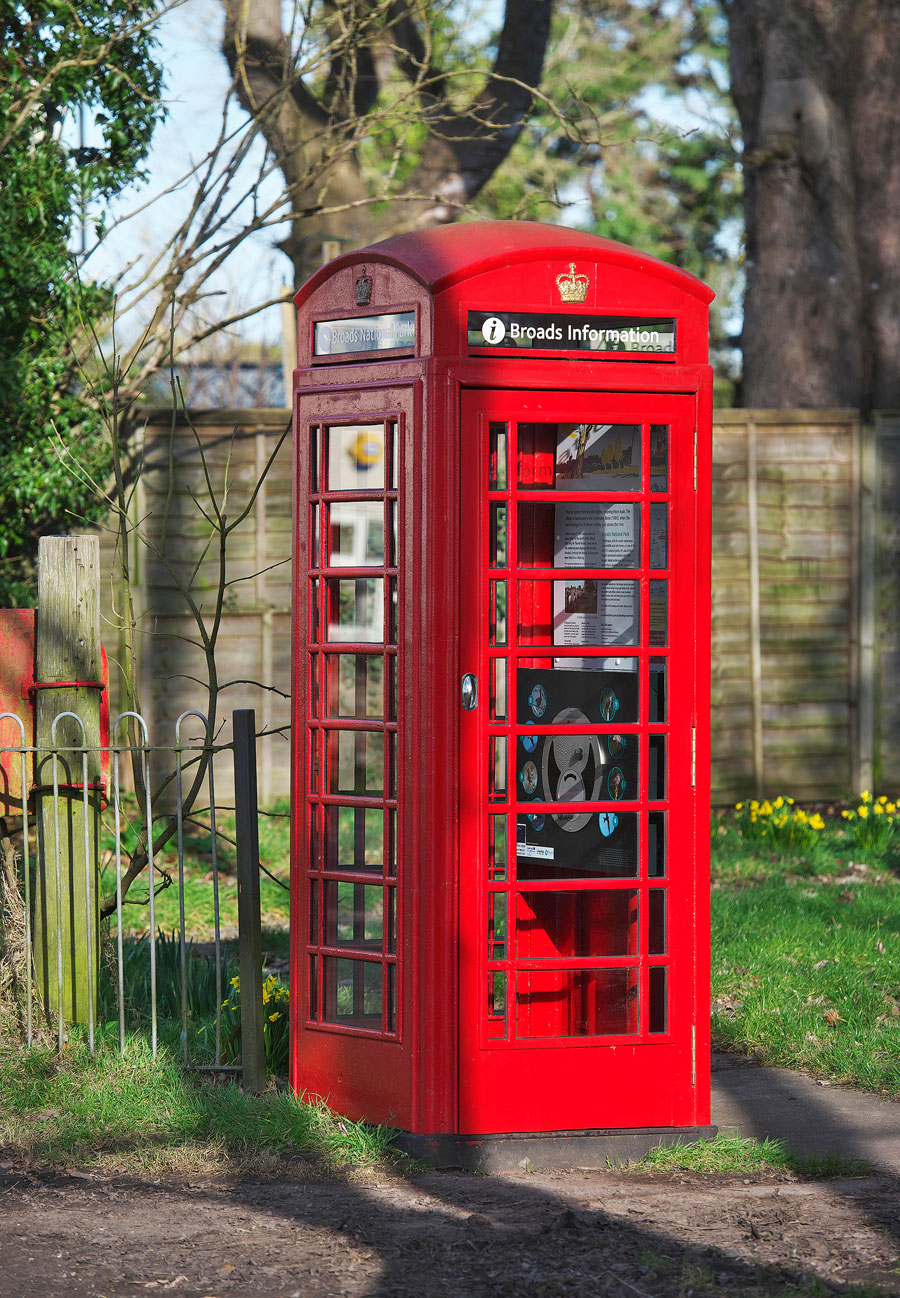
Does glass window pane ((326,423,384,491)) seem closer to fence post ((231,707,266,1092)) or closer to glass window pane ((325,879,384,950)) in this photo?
fence post ((231,707,266,1092))

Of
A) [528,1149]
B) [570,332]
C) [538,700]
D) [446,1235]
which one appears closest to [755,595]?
[538,700]

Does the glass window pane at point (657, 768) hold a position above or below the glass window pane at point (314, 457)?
below

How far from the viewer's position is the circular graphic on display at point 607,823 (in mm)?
4508

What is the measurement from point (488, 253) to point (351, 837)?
1880mm

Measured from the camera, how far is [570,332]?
4367 millimetres

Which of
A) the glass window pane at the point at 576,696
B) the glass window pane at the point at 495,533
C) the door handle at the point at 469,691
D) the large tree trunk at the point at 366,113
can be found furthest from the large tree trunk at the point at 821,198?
the door handle at the point at 469,691

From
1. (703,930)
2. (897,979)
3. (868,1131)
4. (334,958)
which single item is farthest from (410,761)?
(897,979)

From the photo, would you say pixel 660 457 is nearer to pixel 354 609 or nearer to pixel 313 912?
pixel 354 609

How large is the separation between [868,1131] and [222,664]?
604 cm

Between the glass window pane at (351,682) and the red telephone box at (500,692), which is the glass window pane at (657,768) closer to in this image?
the red telephone box at (500,692)

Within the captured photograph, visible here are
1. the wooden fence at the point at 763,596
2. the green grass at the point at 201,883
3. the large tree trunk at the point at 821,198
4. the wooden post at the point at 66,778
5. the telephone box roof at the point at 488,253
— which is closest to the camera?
the telephone box roof at the point at 488,253

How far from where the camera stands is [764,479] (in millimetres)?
10023

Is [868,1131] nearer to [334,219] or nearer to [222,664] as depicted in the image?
[222,664]

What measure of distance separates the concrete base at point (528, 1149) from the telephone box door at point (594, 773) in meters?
0.04
